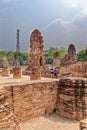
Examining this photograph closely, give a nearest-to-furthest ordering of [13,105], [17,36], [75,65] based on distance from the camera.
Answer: [13,105], [75,65], [17,36]

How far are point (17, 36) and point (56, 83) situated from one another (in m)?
58.0

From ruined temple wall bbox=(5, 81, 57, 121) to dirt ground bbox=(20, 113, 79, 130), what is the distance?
144 millimetres

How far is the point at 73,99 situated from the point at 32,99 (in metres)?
1.06

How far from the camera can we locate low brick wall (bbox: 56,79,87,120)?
534 centimetres

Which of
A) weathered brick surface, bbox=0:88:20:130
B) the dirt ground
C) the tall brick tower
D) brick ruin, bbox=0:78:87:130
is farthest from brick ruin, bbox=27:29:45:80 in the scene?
weathered brick surface, bbox=0:88:20:130

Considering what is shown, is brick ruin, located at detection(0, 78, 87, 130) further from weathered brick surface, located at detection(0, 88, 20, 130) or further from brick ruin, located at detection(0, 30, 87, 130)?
weathered brick surface, located at detection(0, 88, 20, 130)

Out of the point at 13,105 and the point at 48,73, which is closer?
the point at 13,105

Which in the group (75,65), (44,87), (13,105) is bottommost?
(13,105)

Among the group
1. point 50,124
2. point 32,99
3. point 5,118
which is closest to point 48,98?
point 32,99

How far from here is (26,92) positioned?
16.7ft

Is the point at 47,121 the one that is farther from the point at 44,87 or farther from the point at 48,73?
the point at 48,73

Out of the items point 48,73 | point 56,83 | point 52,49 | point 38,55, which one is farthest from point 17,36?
point 56,83

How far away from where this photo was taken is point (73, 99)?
5.43 meters

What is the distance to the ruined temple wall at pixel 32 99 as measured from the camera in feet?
16.0
